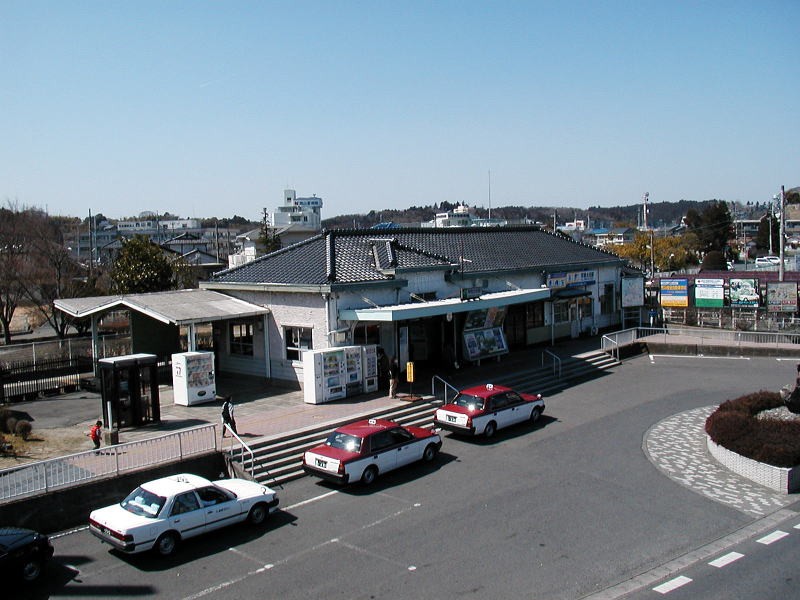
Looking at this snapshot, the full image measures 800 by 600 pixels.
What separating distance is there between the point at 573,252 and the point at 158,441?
27688 millimetres

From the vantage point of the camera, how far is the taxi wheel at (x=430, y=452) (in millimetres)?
17766

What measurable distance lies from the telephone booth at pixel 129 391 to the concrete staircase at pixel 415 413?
14.3 feet

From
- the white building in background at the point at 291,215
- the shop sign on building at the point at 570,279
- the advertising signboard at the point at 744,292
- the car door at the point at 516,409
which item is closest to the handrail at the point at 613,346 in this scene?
the shop sign on building at the point at 570,279

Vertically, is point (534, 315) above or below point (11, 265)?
below

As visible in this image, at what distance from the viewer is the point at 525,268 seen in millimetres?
32562

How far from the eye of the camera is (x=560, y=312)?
35.2 meters

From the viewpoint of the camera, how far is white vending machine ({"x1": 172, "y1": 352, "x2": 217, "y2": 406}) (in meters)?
21.9

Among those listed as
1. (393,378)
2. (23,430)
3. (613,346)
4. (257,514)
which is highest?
(393,378)

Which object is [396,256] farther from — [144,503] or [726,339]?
[726,339]

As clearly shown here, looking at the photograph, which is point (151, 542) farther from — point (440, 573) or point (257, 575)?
point (440, 573)

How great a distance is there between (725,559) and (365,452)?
7827 millimetres

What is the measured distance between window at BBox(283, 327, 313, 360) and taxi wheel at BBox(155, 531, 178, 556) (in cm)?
1193

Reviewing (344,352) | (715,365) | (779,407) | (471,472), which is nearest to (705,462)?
(779,407)

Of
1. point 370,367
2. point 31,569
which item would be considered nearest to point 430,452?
point 370,367
